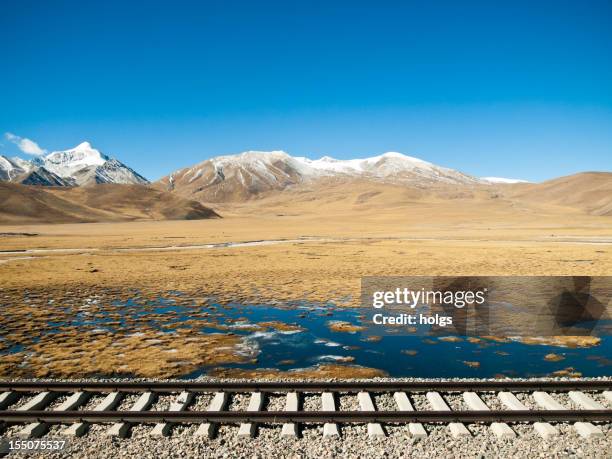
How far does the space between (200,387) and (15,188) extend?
23192 cm

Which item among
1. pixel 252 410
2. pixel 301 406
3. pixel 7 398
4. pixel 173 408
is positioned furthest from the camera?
pixel 7 398

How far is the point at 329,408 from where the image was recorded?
33.7 ft

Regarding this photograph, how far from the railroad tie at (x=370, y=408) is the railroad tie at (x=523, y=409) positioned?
3.53 metres

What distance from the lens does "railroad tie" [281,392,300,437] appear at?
9.18 metres

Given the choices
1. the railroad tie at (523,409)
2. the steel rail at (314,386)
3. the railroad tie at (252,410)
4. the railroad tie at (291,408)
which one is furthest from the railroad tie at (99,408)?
the railroad tie at (523,409)

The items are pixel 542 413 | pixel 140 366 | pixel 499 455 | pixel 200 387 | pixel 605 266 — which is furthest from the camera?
pixel 605 266

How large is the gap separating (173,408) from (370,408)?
507cm

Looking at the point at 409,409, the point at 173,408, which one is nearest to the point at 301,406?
the point at 409,409

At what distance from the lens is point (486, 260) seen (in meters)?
42.0

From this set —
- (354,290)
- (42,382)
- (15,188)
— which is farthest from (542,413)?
(15,188)

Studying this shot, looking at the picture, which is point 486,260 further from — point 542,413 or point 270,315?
point 542,413

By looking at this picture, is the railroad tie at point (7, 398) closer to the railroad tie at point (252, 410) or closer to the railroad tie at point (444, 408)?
the railroad tie at point (252, 410)
